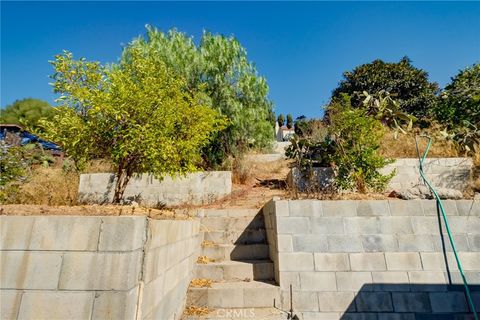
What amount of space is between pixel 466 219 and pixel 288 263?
99.3 inches

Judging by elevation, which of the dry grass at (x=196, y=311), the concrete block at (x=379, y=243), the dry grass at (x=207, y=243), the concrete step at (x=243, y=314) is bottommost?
the concrete step at (x=243, y=314)

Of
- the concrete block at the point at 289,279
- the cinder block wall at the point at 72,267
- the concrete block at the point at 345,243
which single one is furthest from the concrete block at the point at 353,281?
the cinder block wall at the point at 72,267

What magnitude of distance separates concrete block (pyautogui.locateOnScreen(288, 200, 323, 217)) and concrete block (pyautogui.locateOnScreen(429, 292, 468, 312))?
1.68m

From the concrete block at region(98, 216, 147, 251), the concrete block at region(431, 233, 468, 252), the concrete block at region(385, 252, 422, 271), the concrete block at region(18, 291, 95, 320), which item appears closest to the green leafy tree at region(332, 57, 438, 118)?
the concrete block at region(431, 233, 468, 252)

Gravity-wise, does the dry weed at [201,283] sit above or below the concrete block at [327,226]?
below

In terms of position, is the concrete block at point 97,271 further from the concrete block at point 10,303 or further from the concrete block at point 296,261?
the concrete block at point 296,261

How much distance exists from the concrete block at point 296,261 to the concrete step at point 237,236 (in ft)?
3.36

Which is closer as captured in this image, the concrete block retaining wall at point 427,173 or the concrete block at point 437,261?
the concrete block at point 437,261

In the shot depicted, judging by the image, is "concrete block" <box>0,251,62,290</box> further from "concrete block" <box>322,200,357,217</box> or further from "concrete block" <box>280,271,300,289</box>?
"concrete block" <box>322,200,357,217</box>

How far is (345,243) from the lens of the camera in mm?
3316

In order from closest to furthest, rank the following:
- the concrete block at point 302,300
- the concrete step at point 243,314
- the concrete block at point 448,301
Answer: the concrete step at point 243,314, the concrete block at point 448,301, the concrete block at point 302,300

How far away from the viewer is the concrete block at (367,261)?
10.5 ft

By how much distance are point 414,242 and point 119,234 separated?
3.62m

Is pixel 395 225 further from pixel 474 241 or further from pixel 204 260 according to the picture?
pixel 204 260
